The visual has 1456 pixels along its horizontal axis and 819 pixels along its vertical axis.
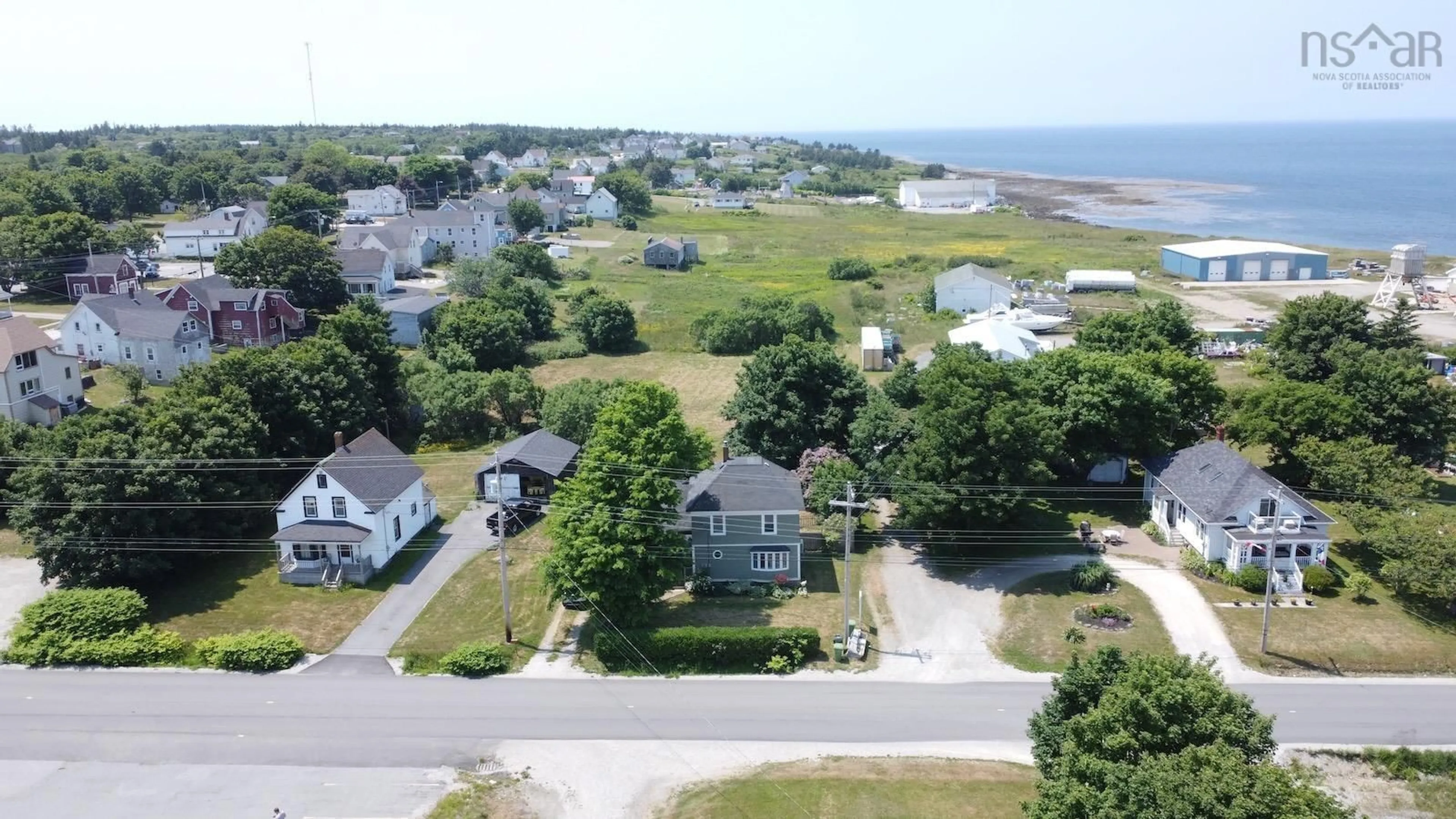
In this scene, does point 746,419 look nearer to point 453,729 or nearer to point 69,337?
point 453,729

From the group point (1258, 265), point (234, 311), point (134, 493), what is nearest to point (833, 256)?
point (1258, 265)

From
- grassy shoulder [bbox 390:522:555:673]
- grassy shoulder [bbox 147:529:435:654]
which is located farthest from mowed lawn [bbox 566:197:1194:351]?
grassy shoulder [bbox 147:529:435:654]

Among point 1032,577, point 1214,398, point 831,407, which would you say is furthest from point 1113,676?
point 1214,398

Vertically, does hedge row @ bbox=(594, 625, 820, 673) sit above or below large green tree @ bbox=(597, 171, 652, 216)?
below

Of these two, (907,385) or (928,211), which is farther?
(928,211)

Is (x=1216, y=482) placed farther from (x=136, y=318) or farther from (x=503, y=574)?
(x=136, y=318)

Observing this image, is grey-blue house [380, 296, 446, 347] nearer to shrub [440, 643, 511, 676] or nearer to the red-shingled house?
the red-shingled house
